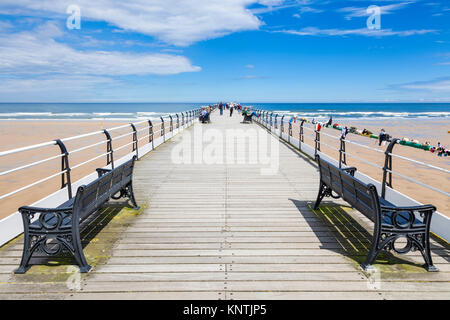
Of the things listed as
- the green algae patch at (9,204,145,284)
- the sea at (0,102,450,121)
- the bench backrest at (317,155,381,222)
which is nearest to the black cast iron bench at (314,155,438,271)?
the bench backrest at (317,155,381,222)

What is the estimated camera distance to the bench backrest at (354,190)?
3.21 m

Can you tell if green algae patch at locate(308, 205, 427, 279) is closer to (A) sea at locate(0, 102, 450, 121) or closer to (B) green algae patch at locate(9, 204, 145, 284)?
(B) green algae patch at locate(9, 204, 145, 284)

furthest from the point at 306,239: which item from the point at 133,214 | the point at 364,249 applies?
the point at 133,214

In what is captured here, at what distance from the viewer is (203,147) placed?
1251 centimetres

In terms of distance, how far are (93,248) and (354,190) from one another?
326cm

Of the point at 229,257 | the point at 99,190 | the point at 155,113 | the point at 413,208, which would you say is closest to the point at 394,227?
the point at 413,208

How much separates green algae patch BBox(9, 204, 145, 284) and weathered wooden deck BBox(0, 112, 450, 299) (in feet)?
0.04

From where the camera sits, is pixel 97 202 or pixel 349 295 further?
pixel 97 202

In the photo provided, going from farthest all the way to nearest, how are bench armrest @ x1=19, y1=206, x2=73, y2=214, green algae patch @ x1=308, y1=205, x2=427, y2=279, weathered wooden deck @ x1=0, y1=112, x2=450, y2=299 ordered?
green algae patch @ x1=308, y1=205, x2=427, y2=279
bench armrest @ x1=19, y1=206, x2=73, y2=214
weathered wooden deck @ x1=0, y1=112, x2=450, y2=299

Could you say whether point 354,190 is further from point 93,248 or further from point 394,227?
point 93,248

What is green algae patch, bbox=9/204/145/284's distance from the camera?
10.4 feet
